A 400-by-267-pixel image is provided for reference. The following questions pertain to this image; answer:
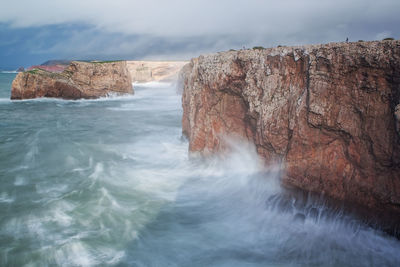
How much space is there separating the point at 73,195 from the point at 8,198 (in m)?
1.87

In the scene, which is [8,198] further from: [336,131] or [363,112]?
[363,112]

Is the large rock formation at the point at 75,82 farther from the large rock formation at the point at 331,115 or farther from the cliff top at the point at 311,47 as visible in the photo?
the large rock formation at the point at 331,115

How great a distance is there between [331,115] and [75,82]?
1403 inches

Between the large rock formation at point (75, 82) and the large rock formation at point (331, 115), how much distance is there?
31.8m

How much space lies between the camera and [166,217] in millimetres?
7301

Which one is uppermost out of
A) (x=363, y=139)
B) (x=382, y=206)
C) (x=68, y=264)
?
(x=363, y=139)

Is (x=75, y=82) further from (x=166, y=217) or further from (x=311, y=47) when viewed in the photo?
(x=311, y=47)

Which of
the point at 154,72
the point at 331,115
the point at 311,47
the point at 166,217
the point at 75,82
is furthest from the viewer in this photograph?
the point at 154,72

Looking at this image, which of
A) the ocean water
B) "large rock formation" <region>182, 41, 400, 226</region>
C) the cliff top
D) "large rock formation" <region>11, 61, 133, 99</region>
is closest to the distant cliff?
"large rock formation" <region>11, 61, 133, 99</region>

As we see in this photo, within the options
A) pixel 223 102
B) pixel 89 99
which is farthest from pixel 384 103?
pixel 89 99

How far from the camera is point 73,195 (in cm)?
834

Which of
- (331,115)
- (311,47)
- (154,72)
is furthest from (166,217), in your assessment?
(154,72)

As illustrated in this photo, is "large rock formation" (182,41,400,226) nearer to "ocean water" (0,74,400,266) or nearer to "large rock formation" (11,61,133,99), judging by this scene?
"ocean water" (0,74,400,266)

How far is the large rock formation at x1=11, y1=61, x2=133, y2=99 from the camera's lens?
32.4m
